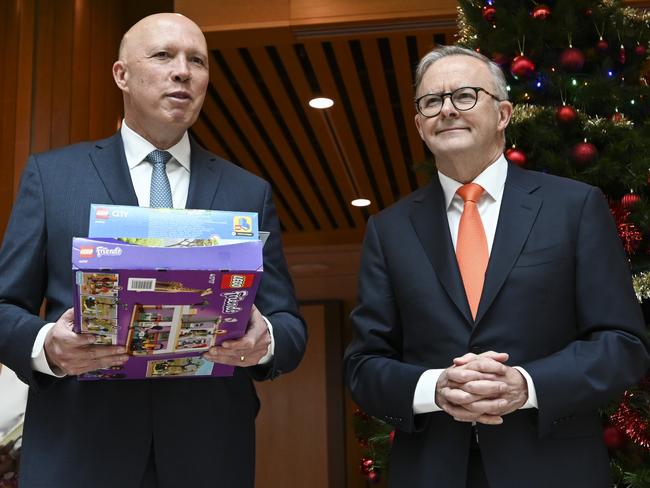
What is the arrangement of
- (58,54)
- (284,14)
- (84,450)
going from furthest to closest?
(284,14), (58,54), (84,450)

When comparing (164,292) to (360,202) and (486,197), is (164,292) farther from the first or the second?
(360,202)

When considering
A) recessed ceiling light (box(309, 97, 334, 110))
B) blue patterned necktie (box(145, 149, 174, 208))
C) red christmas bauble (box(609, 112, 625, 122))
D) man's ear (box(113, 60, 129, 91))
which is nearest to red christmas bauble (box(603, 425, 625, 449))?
red christmas bauble (box(609, 112, 625, 122))

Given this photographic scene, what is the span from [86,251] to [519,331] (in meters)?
1.02

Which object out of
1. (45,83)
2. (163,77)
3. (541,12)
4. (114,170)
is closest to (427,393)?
(114,170)

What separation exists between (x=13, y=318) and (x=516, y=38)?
2.17 meters

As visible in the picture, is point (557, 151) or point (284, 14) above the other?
point (284, 14)

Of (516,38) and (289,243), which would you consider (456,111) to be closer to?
(516,38)

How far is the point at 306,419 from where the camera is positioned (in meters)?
10.3

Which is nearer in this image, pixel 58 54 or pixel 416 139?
pixel 58 54

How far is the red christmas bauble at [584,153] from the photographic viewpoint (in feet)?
10.1

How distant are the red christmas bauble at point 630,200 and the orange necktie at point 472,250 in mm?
933

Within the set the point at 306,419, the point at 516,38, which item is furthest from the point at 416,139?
the point at 306,419

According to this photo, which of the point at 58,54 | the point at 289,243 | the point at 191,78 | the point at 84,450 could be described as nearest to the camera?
the point at 84,450

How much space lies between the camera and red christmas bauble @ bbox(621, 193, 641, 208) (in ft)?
9.85
